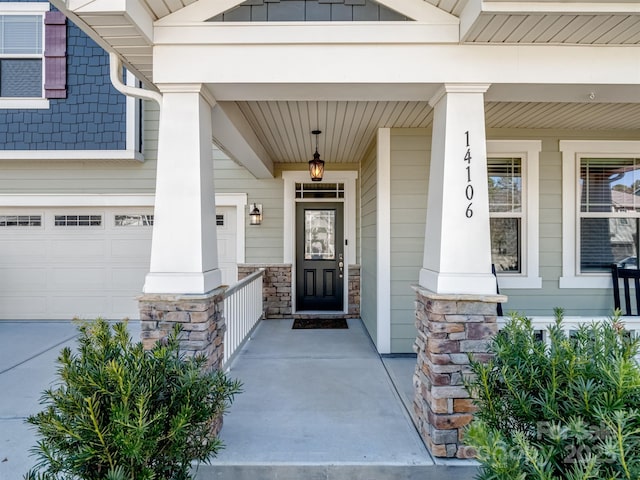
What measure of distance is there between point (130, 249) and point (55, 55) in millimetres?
3069

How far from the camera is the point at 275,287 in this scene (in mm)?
6023

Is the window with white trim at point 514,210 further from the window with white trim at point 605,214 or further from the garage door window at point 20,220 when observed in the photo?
the garage door window at point 20,220

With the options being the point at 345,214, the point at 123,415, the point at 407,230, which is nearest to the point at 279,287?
the point at 345,214

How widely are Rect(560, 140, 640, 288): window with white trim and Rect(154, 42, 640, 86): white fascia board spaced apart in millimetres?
2128

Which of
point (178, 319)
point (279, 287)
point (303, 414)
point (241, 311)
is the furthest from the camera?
point (279, 287)

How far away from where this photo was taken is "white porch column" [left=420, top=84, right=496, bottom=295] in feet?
7.77

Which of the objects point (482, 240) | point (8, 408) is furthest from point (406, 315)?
point (8, 408)

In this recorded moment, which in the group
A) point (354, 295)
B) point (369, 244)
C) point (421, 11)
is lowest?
point (354, 295)

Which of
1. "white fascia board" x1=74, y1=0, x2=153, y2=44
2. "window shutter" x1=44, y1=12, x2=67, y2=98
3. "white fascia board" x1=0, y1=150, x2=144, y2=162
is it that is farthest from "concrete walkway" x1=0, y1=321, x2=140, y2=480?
"window shutter" x1=44, y1=12, x2=67, y2=98

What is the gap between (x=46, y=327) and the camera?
5586mm

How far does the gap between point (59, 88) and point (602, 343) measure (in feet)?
22.9

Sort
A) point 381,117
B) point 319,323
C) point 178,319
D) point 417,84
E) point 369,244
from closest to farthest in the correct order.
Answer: point 178,319, point 417,84, point 381,117, point 369,244, point 319,323

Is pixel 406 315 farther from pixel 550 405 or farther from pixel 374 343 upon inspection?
pixel 550 405

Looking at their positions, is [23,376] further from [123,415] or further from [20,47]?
[20,47]
